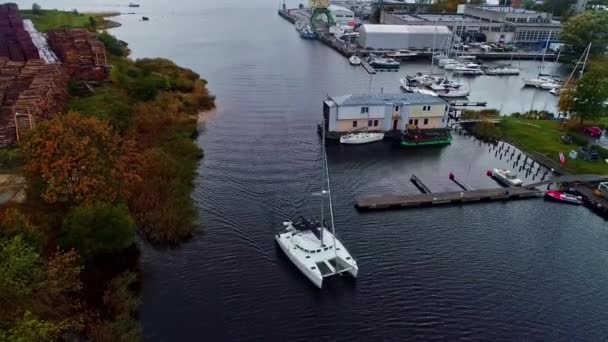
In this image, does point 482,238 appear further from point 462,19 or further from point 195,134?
point 462,19

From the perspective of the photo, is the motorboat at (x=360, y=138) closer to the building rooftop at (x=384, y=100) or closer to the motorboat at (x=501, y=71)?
the building rooftop at (x=384, y=100)

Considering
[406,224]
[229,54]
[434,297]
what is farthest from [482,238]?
[229,54]

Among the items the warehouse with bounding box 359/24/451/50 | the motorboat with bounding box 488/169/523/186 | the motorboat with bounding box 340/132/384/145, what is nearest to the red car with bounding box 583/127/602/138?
the motorboat with bounding box 488/169/523/186

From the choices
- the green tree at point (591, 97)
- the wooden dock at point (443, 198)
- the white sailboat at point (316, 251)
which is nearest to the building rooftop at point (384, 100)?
the wooden dock at point (443, 198)

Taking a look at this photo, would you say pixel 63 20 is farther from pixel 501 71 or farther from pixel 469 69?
pixel 501 71

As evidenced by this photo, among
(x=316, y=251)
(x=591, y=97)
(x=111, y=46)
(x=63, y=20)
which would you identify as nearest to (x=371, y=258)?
(x=316, y=251)
